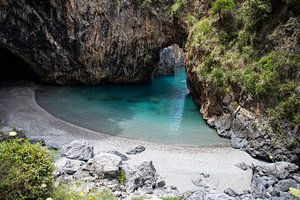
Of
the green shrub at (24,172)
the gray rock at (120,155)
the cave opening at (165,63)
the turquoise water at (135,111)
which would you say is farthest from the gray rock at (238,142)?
the cave opening at (165,63)

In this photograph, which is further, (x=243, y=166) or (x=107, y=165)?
(x=243, y=166)

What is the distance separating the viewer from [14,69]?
32094 mm

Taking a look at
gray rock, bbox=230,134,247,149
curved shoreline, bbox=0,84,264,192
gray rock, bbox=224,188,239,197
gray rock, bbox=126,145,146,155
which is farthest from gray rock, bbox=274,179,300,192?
gray rock, bbox=126,145,146,155

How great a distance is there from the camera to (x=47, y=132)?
18.6 metres

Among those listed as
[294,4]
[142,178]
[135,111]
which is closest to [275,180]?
[142,178]

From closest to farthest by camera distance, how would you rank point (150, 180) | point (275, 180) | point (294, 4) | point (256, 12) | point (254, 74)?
point (150, 180), point (275, 180), point (294, 4), point (254, 74), point (256, 12)

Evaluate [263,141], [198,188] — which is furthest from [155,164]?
[263,141]

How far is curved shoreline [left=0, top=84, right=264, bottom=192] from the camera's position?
14.0 m

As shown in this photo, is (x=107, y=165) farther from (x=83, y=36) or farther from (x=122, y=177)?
(x=83, y=36)

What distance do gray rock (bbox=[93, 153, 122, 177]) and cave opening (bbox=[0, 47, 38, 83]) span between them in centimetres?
2177

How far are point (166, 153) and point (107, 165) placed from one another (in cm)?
508

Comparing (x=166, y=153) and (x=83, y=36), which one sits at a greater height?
(x=83, y=36)

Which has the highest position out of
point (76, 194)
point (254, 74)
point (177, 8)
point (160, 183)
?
point (177, 8)

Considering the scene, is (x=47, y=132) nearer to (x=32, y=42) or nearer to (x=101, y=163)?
(x=101, y=163)
